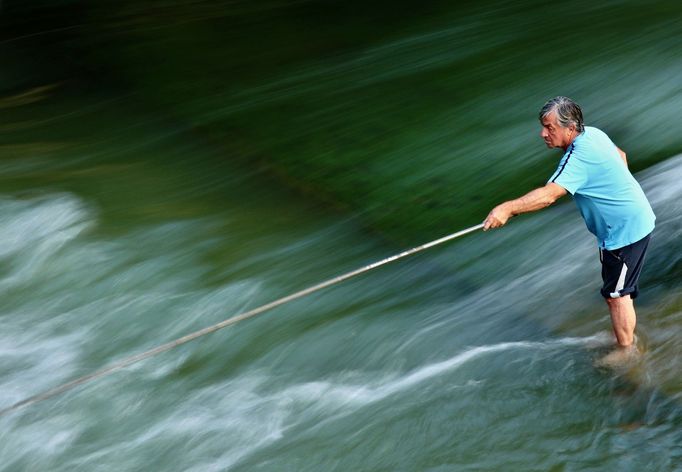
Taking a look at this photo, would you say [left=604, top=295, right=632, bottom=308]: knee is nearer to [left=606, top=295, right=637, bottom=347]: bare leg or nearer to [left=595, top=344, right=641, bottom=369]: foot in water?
[left=606, top=295, right=637, bottom=347]: bare leg

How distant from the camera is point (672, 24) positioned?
10.2 meters

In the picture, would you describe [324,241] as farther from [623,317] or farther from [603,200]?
[603,200]

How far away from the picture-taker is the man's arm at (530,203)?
500cm

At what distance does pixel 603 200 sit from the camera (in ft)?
17.1

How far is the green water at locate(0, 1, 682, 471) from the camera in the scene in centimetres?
543

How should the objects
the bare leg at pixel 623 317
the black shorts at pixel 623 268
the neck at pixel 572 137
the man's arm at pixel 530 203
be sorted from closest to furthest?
the man's arm at pixel 530 203
the neck at pixel 572 137
the black shorts at pixel 623 268
the bare leg at pixel 623 317

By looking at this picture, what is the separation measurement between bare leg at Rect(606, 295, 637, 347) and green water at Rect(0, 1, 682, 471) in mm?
151

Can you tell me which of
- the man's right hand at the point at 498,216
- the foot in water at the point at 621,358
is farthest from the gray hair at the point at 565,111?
the foot in water at the point at 621,358

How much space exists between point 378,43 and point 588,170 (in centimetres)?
672

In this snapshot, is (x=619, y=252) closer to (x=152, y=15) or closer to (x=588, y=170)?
(x=588, y=170)

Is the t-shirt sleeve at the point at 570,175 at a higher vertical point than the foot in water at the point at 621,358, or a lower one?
higher

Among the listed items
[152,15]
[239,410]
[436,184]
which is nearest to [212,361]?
[239,410]

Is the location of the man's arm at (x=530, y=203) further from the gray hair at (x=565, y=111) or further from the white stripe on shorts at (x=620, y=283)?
the white stripe on shorts at (x=620, y=283)


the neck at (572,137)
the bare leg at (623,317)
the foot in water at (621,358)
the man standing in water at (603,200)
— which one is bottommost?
the foot in water at (621,358)
